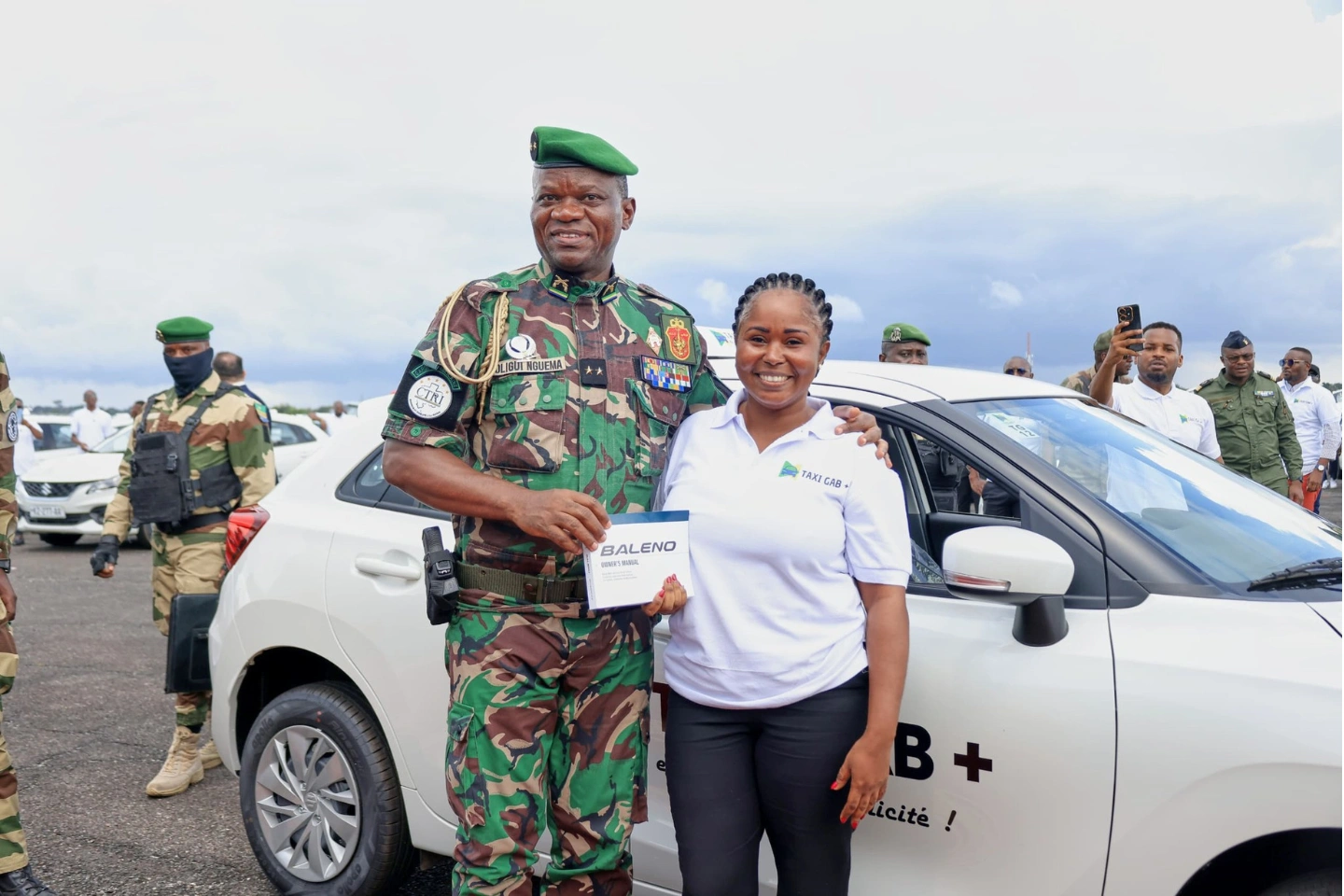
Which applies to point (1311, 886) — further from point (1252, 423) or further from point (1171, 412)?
point (1252, 423)

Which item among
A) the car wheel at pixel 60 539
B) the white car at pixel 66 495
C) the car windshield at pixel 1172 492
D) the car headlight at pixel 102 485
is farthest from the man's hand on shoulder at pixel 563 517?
the car wheel at pixel 60 539

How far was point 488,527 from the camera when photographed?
230 cm

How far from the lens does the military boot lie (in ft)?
13.9

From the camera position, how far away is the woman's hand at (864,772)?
2.01 meters

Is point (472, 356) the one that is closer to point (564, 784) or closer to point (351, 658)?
point (564, 784)

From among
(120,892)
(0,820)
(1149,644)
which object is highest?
(1149,644)

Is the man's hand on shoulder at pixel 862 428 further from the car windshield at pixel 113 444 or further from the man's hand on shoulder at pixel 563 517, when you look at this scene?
the car windshield at pixel 113 444

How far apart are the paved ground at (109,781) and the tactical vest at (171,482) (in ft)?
3.59

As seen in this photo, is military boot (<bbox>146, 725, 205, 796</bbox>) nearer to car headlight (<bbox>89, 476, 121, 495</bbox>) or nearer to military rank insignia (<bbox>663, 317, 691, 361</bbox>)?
military rank insignia (<bbox>663, 317, 691, 361</bbox>)

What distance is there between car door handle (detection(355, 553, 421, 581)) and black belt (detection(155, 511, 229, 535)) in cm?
180

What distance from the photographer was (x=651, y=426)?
7.77 ft

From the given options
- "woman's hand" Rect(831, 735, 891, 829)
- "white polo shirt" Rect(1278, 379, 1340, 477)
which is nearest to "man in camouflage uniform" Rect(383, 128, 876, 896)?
"woman's hand" Rect(831, 735, 891, 829)

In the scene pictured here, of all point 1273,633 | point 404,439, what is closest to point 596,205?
point 404,439

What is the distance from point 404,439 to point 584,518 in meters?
0.47
